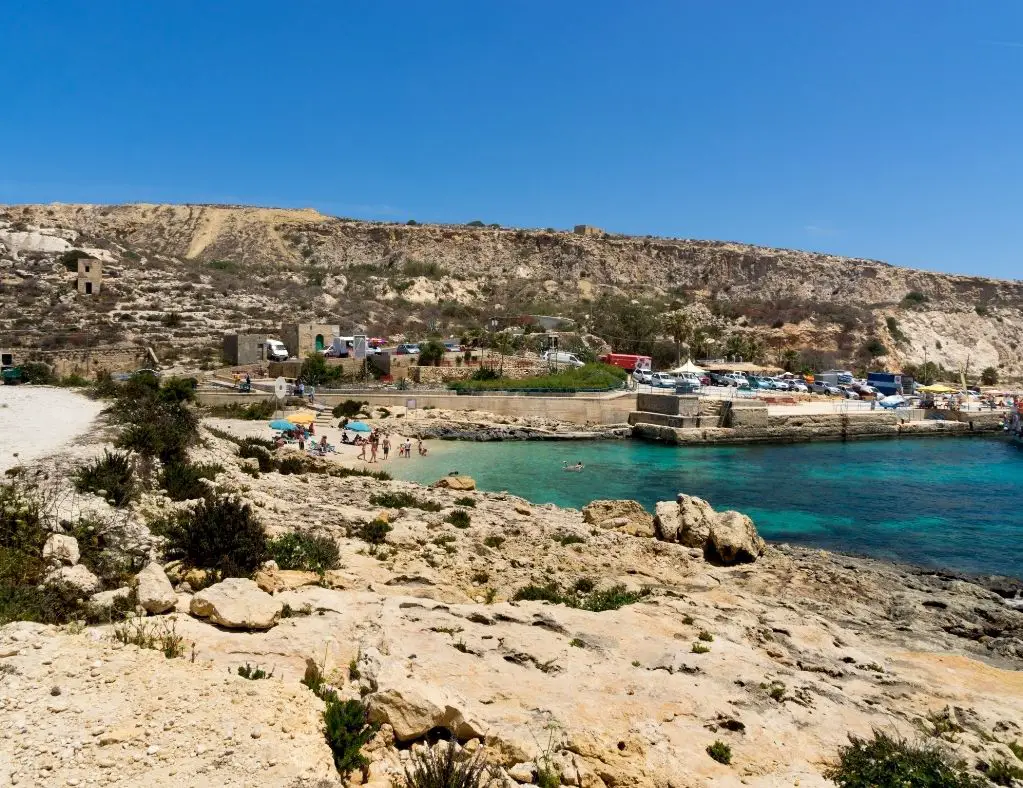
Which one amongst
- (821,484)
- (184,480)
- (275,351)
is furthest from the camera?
(275,351)

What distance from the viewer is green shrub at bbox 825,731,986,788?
17.7ft

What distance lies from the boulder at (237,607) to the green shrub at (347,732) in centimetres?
170

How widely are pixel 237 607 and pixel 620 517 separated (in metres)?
10.7

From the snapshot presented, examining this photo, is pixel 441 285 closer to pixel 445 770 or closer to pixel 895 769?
pixel 895 769

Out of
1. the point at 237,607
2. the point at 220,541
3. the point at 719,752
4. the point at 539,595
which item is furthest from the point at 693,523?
the point at 237,607

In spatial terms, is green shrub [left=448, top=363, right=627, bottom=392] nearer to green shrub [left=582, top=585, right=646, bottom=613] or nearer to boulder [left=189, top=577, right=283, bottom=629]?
green shrub [left=582, top=585, right=646, bottom=613]

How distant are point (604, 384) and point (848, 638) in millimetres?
30409

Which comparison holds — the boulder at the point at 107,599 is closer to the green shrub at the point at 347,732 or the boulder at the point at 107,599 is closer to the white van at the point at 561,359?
the green shrub at the point at 347,732

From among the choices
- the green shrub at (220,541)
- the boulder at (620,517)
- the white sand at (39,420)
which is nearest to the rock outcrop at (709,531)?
the boulder at (620,517)

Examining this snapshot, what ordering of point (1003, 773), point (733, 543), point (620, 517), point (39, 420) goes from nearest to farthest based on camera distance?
point (1003, 773)
point (733, 543)
point (620, 517)
point (39, 420)

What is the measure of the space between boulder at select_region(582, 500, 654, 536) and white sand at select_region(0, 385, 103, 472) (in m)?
10.9

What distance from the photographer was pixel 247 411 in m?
30.1

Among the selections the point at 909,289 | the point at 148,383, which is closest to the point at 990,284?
the point at 909,289

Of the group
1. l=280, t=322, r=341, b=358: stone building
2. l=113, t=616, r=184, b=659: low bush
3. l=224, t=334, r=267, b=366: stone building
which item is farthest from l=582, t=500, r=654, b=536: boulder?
l=224, t=334, r=267, b=366: stone building
